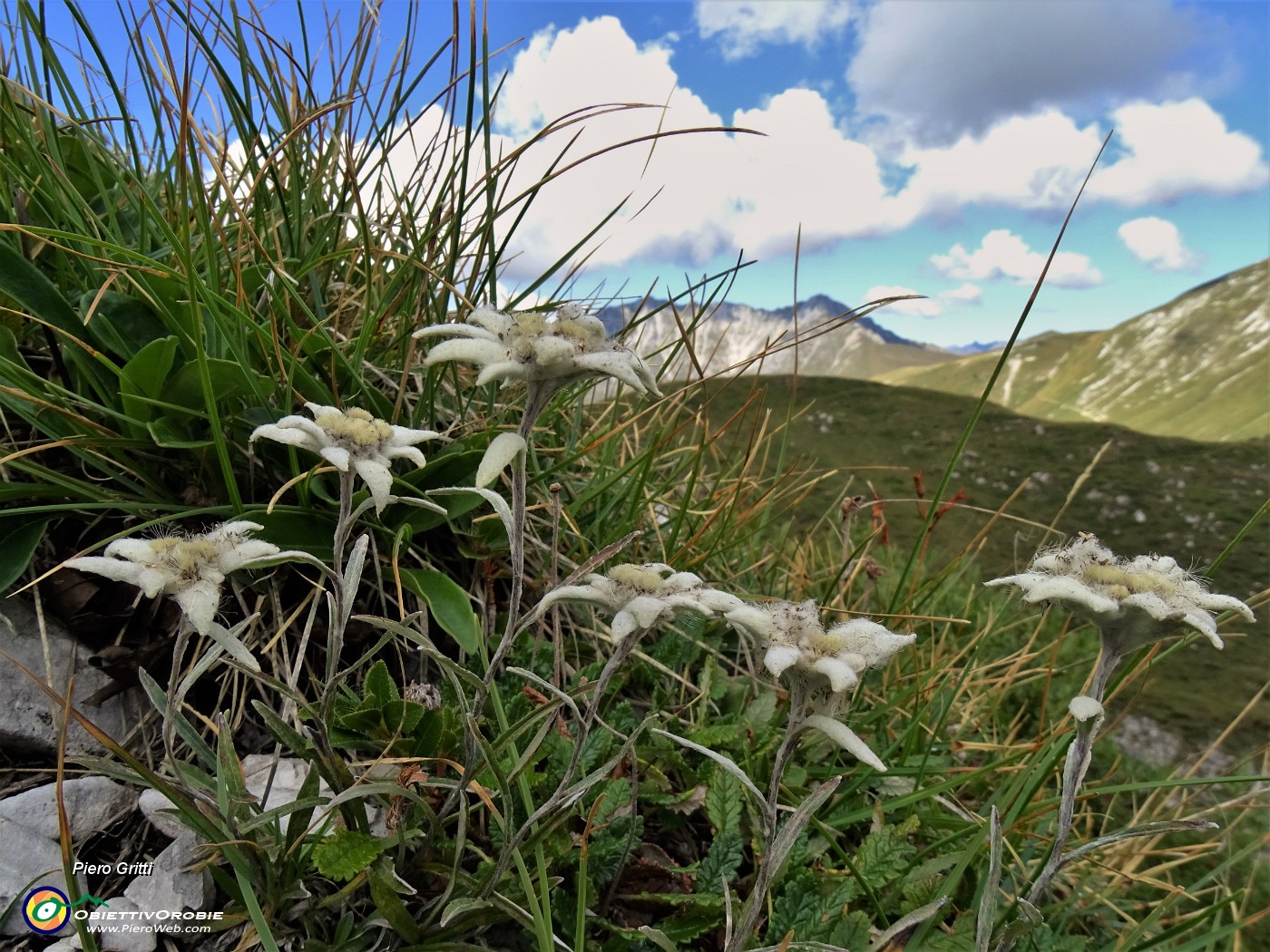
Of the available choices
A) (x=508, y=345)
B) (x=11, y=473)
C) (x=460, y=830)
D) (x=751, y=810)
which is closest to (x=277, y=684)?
(x=460, y=830)

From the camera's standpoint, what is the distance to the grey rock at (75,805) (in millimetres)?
1665

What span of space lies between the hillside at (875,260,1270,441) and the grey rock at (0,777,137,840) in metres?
162

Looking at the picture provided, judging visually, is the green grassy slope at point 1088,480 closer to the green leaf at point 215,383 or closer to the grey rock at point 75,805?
the green leaf at point 215,383

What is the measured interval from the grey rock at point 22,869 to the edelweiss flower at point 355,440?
1.10 metres

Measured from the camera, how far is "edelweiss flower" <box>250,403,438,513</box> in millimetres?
1232

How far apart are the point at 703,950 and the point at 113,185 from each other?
342 centimetres

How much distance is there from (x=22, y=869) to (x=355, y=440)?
Answer: 125 centimetres

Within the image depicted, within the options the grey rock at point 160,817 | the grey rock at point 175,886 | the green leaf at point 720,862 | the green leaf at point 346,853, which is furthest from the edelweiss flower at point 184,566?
the green leaf at point 720,862

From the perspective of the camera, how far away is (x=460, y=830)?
1403 millimetres

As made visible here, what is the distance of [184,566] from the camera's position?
1192 millimetres

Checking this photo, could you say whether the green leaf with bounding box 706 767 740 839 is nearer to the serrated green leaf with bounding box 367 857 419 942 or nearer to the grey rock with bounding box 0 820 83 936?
the serrated green leaf with bounding box 367 857 419 942

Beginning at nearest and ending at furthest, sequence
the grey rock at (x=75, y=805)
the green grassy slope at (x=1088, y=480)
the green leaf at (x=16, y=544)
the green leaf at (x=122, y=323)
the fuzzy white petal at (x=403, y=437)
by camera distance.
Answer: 1. the fuzzy white petal at (x=403, y=437)
2. the grey rock at (x=75, y=805)
3. the green leaf at (x=16, y=544)
4. the green leaf at (x=122, y=323)
5. the green grassy slope at (x=1088, y=480)

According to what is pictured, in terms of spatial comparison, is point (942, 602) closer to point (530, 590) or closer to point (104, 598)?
point (530, 590)

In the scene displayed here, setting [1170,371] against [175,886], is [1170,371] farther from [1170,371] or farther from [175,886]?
[175,886]
